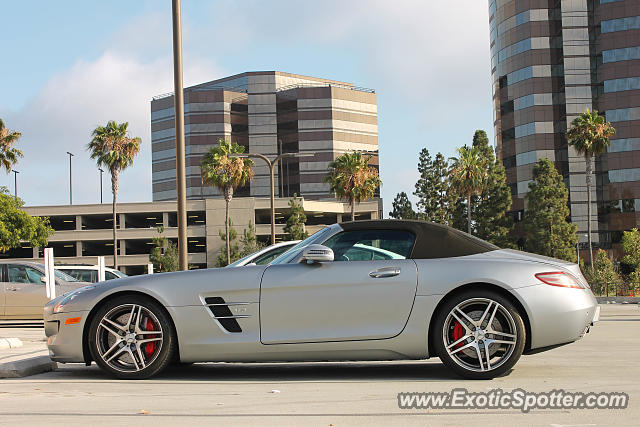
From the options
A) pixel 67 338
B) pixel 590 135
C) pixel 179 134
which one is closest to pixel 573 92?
pixel 590 135

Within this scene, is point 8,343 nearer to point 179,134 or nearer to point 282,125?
point 179,134

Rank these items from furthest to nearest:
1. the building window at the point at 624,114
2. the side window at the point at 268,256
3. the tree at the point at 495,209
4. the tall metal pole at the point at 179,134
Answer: the building window at the point at 624,114, the tree at the point at 495,209, the tall metal pole at the point at 179,134, the side window at the point at 268,256

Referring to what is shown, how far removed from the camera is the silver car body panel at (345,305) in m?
6.36

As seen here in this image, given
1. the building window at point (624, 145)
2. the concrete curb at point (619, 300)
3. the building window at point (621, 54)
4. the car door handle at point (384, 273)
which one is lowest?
the concrete curb at point (619, 300)

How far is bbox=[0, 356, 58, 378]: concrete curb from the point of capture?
285 inches

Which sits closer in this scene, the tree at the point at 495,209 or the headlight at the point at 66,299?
the headlight at the point at 66,299

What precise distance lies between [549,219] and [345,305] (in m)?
65.5

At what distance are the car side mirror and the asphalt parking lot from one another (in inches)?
40.5

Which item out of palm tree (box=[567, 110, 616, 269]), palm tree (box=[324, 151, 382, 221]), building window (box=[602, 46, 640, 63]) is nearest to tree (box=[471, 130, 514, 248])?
palm tree (box=[324, 151, 382, 221])

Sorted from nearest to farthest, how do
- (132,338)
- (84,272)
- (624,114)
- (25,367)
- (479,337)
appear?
(479,337) < (132,338) < (25,367) < (84,272) < (624,114)

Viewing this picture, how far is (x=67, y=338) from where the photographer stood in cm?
679

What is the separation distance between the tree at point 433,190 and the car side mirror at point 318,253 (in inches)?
3181

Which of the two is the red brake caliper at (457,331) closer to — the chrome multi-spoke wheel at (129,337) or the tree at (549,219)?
the chrome multi-spoke wheel at (129,337)

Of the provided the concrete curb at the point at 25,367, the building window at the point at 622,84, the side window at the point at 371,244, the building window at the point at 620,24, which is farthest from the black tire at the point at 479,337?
the building window at the point at 620,24
